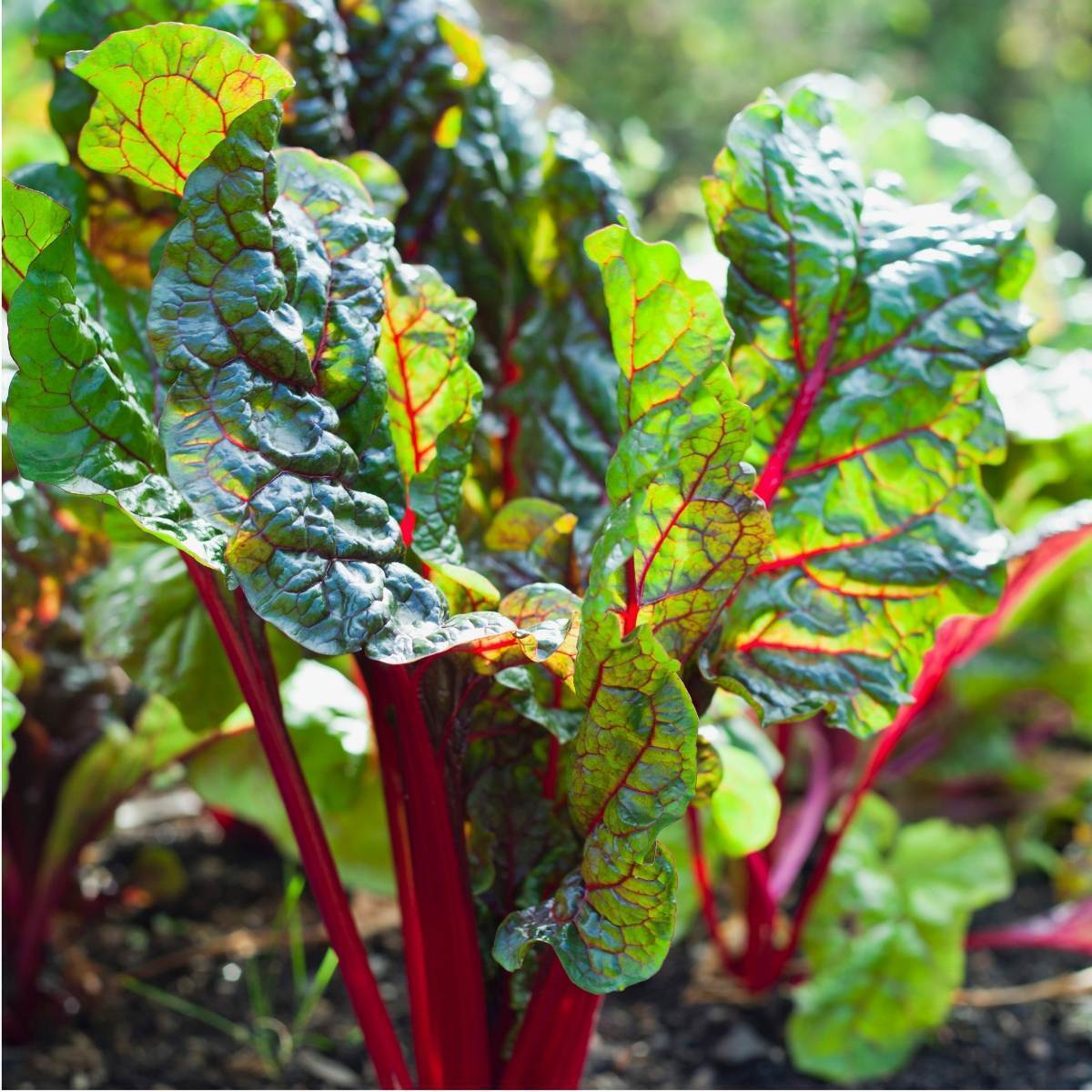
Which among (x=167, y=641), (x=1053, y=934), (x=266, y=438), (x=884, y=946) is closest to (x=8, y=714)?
(x=167, y=641)

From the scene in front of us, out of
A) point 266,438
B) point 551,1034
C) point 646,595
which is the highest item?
point 266,438

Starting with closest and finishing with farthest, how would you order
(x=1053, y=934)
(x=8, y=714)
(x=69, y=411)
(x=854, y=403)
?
(x=69, y=411), (x=8, y=714), (x=854, y=403), (x=1053, y=934)

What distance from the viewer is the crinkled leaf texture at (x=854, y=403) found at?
105 centimetres

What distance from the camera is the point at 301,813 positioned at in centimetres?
100

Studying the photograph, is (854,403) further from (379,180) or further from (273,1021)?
(273,1021)

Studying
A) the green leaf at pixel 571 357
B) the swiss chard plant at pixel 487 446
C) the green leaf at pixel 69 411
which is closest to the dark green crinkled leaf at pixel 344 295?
the swiss chard plant at pixel 487 446

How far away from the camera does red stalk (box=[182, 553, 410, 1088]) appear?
3.14ft

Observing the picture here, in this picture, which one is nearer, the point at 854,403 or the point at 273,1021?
the point at 854,403

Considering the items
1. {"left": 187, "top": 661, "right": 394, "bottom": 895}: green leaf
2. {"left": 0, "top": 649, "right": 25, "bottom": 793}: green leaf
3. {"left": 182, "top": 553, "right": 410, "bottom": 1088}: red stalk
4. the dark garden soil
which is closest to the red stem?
the dark garden soil

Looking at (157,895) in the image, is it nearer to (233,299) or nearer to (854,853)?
(854,853)

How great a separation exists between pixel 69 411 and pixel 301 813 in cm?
37

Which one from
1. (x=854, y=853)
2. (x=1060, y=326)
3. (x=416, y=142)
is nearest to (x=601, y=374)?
(x=416, y=142)

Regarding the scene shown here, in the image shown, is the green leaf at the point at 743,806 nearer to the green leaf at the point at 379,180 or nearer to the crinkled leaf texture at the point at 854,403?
the crinkled leaf texture at the point at 854,403

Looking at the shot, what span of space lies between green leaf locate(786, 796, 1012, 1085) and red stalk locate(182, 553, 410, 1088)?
0.59 metres
